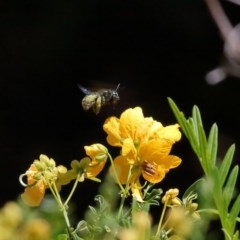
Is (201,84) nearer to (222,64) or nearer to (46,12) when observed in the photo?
(222,64)

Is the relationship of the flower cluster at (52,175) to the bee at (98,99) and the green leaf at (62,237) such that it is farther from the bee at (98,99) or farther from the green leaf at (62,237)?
the bee at (98,99)

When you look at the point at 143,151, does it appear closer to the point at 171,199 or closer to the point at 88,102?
the point at 171,199

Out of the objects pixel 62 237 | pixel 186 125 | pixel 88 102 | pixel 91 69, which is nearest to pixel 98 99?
pixel 88 102

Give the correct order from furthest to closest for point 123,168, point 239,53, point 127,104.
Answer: point 127,104, point 239,53, point 123,168

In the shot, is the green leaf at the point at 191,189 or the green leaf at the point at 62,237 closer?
the green leaf at the point at 62,237

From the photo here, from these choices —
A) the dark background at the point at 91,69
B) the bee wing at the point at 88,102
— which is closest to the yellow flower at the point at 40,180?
the bee wing at the point at 88,102

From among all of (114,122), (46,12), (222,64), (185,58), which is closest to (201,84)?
(185,58)
